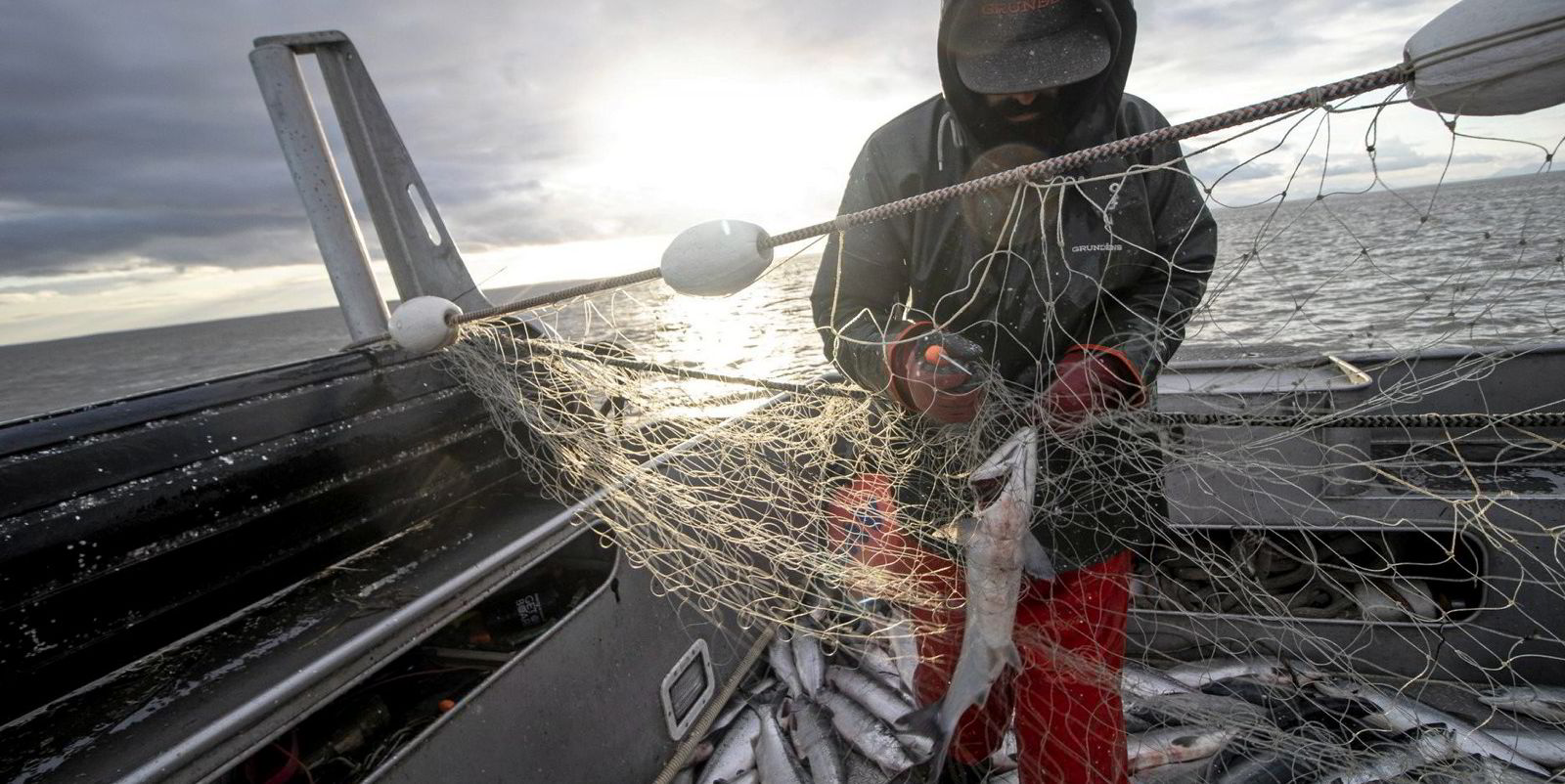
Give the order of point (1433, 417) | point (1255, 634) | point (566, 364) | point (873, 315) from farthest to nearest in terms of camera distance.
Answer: point (1255, 634)
point (566, 364)
point (873, 315)
point (1433, 417)

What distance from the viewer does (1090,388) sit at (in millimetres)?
1979

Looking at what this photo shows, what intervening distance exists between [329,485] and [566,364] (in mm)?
1116

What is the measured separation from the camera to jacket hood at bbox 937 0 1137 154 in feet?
6.84

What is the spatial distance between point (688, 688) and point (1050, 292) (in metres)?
2.88

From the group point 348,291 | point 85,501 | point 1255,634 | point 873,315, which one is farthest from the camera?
point 1255,634

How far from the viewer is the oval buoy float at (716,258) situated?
1.92 meters

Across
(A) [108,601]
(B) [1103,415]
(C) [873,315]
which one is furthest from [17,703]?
(B) [1103,415]

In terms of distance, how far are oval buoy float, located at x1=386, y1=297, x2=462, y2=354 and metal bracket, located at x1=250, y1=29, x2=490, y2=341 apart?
1024 mm

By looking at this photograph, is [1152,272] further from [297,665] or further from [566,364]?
[297,665]

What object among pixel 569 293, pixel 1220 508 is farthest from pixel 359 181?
pixel 1220 508

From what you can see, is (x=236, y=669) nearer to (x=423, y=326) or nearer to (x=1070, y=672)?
(x=423, y=326)

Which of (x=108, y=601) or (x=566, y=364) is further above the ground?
(x=566, y=364)

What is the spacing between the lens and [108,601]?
6.82ft

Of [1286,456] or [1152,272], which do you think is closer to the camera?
[1152,272]
